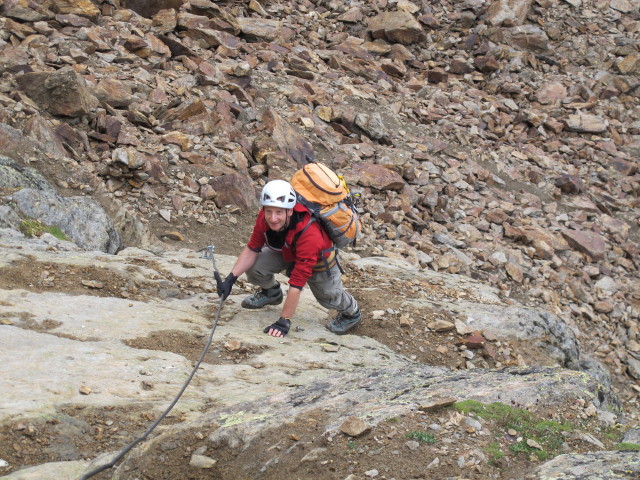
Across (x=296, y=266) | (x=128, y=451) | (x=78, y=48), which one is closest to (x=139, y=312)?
(x=296, y=266)

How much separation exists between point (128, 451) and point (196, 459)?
1.74 feet

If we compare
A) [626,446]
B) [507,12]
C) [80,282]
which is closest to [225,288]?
[80,282]

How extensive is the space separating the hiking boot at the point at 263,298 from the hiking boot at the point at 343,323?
0.78 m

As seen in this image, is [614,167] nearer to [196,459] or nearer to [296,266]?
[296,266]

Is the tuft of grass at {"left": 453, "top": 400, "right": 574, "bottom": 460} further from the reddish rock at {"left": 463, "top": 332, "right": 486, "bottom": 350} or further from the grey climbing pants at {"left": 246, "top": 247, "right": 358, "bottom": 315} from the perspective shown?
the reddish rock at {"left": 463, "top": 332, "right": 486, "bottom": 350}

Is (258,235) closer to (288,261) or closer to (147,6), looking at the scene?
(288,261)

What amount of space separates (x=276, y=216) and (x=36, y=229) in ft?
16.0

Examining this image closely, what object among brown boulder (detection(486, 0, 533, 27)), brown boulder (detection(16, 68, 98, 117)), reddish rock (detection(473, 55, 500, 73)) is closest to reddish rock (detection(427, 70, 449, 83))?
reddish rock (detection(473, 55, 500, 73))

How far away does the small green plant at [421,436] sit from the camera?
422 centimetres

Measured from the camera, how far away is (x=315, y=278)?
7.62m

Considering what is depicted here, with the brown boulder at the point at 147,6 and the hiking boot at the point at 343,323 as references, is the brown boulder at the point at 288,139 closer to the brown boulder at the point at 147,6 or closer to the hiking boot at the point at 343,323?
the brown boulder at the point at 147,6

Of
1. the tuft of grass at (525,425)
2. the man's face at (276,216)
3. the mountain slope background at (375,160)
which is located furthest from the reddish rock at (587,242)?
the tuft of grass at (525,425)

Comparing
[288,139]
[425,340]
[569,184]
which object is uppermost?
[425,340]

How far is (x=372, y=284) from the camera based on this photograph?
10484mm
